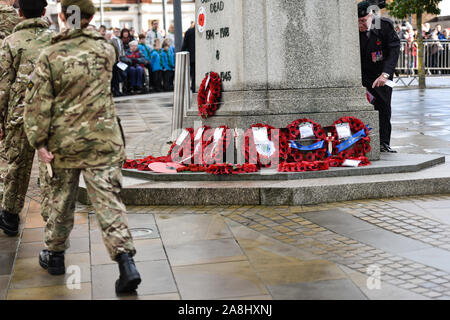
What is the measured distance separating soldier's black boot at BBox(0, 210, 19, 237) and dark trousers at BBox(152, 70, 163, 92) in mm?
19632

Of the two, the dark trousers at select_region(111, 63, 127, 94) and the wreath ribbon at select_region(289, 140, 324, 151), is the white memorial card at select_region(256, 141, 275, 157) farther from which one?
the dark trousers at select_region(111, 63, 127, 94)

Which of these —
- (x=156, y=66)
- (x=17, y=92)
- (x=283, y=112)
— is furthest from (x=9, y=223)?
(x=156, y=66)

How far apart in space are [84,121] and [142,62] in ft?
66.9

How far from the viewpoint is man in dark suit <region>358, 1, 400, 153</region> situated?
9.40m

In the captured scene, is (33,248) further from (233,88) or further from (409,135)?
(409,135)

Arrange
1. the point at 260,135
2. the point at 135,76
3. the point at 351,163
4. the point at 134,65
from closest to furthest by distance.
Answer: the point at 351,163, the point at 260,135, the point at 134,65, the point at 135,76

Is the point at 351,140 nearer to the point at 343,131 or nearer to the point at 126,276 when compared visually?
the point at 343,131

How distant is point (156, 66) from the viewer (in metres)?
25.6

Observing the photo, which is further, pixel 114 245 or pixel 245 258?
pixel 245 258

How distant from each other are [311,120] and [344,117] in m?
0.42

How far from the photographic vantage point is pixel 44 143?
474 centimetres

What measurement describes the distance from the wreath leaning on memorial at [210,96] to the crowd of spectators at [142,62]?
15047 mm
